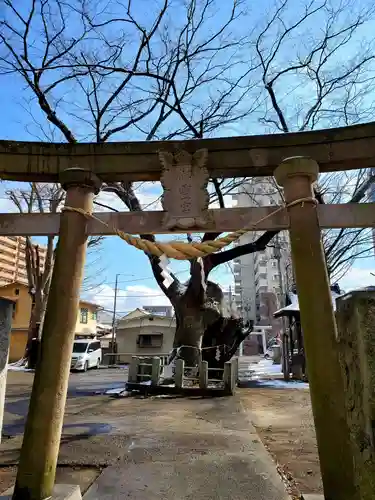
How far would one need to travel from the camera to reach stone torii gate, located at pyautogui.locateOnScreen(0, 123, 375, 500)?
10.8 ft

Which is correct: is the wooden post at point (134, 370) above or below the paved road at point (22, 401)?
above

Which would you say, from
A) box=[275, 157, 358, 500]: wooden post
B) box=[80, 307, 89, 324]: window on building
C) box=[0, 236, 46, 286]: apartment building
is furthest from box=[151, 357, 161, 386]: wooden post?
box=[0, 236, 46, 286]: apartment building

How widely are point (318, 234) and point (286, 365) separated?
14.5 meters

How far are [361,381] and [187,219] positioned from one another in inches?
111

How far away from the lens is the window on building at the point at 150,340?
32562 millimetres

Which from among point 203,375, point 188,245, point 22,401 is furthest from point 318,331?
point 22,401

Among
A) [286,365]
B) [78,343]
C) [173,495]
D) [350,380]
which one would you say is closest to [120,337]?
[78,343]

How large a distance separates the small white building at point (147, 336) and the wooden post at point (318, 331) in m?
29.1

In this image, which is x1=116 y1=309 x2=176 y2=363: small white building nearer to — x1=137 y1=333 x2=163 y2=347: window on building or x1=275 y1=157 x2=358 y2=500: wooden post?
x1=137 y1=333 x2=163 y2=347: window on building

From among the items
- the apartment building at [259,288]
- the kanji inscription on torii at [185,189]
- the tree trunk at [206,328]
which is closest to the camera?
the kanji inscription on torii at [185,189]

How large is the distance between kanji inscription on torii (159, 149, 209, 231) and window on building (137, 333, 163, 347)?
29.4 m

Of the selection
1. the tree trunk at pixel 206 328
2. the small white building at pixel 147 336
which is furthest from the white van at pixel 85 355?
the tree trunk at pixel 206 328

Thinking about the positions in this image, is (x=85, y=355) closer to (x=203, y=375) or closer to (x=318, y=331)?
(x=203, y=375)

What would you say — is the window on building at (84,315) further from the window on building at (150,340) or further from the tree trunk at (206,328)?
the tree trunk at (206,328)
